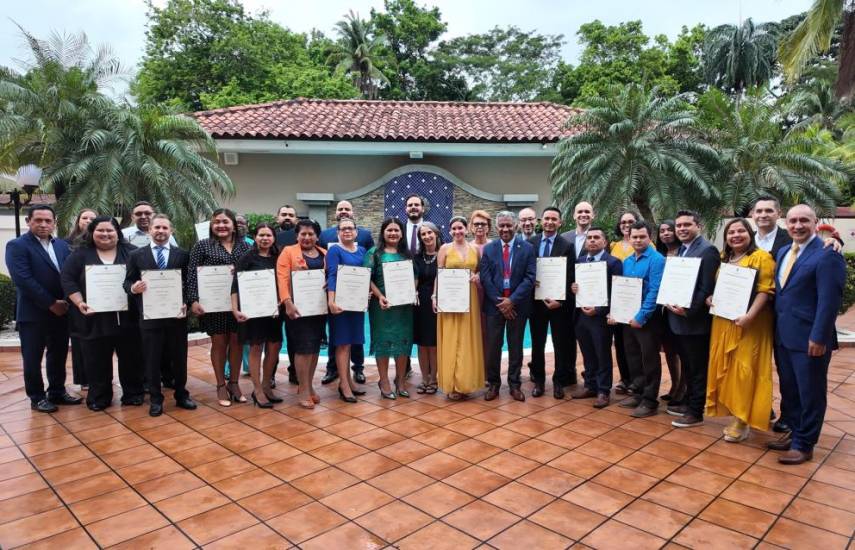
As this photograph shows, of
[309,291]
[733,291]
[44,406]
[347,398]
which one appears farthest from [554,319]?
[44,406]

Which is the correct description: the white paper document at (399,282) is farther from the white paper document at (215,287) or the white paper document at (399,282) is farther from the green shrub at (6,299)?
the green shrub at (6,299)

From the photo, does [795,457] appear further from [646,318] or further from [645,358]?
[646,318]

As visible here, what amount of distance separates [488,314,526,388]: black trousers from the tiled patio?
43 centimetres

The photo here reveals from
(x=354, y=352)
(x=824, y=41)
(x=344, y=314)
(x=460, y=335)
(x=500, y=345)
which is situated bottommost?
(x=354, y=352)

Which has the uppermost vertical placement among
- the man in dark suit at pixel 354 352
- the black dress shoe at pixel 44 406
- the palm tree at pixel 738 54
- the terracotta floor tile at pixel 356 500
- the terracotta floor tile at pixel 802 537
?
the palm tree at pixel 738 54

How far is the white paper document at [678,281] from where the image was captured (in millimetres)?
4520

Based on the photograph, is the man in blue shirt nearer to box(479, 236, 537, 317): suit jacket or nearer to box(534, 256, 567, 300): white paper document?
box(534, 256, 567, 300): white paper document

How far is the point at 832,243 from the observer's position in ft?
12.6

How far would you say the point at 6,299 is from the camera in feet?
29.5

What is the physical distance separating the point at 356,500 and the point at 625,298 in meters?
3.00

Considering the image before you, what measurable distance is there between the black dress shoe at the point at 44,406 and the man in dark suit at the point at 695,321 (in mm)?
5626

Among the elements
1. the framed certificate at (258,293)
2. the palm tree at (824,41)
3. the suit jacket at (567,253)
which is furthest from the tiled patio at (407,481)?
the palm tree at (824,41)

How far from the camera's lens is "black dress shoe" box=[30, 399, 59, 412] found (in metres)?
5.14

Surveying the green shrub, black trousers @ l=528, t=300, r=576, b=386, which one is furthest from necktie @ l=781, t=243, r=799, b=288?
the green shrub
